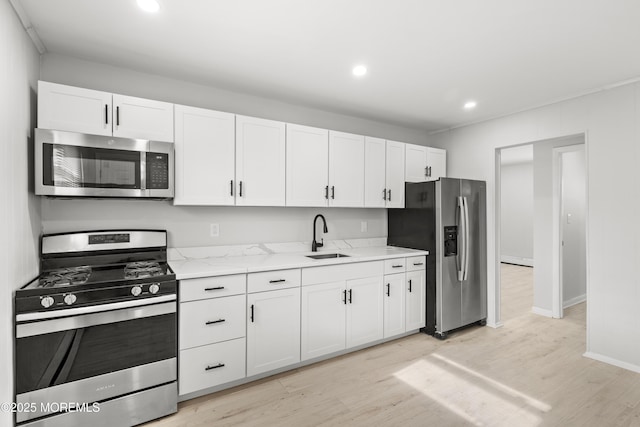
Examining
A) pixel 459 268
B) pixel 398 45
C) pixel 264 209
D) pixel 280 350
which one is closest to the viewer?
pixel 398 45

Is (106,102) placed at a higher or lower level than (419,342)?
higher

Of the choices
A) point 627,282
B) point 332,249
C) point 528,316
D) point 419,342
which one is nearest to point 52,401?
point 332,249

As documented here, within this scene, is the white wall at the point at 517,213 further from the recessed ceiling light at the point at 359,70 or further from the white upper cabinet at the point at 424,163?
the recessed ceiling light at the point at 359,70

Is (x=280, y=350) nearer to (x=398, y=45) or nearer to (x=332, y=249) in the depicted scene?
(x=332, y=249)

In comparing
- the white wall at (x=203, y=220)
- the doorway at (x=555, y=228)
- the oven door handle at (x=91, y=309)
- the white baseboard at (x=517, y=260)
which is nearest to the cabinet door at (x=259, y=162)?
the white wall at (x=203, y=220)

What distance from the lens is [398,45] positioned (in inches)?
87.3

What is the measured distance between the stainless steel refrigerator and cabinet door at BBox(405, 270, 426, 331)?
64mm

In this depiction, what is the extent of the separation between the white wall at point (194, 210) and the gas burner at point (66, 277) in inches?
13.5

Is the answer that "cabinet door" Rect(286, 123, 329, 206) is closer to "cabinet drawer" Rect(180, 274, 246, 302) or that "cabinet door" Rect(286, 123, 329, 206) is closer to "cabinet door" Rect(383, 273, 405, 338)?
"cabinet drawer" Rect(180, 274, 246, 302)

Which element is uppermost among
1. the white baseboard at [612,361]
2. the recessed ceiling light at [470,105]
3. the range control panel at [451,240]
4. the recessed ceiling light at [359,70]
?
Answer: the recessed ceiling light at [359,70]

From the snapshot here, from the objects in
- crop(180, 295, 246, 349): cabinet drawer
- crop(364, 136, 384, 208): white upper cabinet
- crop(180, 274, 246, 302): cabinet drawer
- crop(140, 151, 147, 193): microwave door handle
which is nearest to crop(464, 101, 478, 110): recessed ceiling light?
crop(364, 136, 384, 208): white upper cabinet

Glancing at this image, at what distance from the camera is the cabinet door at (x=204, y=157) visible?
251cm

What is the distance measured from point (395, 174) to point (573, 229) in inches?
123

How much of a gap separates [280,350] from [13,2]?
2885 mm
